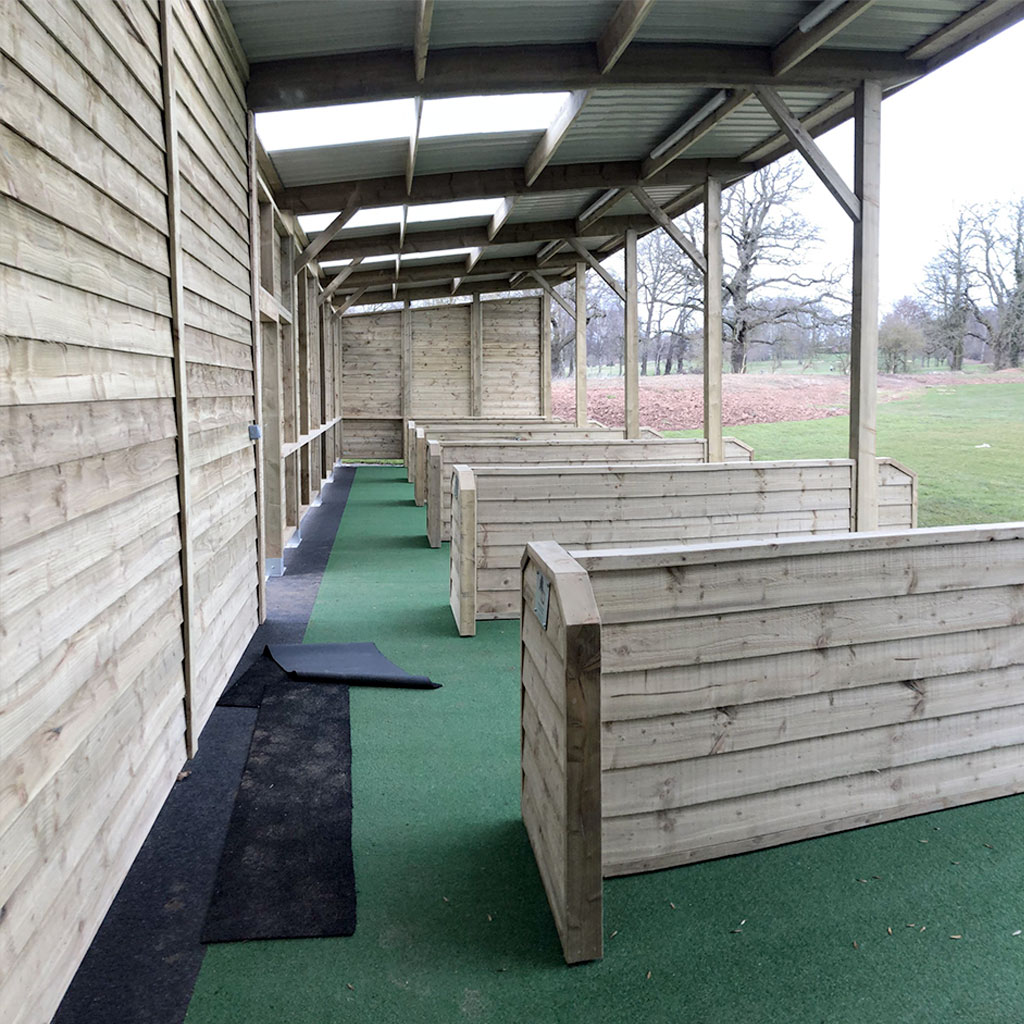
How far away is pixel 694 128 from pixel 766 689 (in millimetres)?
5342

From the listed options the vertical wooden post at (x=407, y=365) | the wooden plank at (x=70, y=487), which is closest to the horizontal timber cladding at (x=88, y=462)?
the wooden plank at (x=70, y=487)

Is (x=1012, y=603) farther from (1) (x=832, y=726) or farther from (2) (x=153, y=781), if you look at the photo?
(2) (x=153, y=781)

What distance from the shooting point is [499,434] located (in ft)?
35.6

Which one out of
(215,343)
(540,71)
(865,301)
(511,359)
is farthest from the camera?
(511,359)

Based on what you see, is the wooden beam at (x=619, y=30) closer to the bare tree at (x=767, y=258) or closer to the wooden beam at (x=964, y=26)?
the wooden beam at (x=964, y=26)

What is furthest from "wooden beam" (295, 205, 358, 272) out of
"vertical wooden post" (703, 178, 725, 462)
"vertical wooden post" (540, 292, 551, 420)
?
"vertical wooden post" (540, 292, 551, 420)

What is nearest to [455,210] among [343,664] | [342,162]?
[342,162]

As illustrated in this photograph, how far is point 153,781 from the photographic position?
2.82 metres

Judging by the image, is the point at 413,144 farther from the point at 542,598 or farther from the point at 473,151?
the point at 542,598

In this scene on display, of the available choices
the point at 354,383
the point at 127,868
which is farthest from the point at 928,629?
the point at 354,383

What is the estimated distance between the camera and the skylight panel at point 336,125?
544 centimetres

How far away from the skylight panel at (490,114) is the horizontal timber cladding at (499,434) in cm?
375

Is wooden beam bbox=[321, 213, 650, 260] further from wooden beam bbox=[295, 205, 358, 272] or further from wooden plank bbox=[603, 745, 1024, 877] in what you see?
wooden plank bbox=[603, 745, 1024, 877]

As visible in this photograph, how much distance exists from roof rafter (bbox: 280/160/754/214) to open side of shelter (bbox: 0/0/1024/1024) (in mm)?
21
